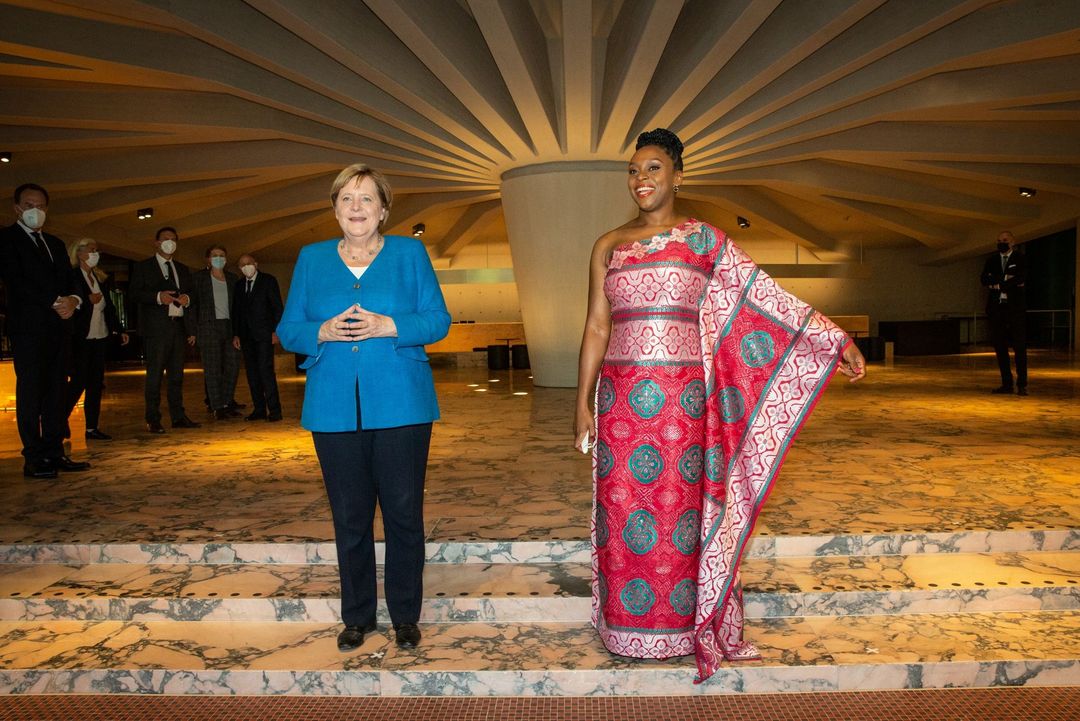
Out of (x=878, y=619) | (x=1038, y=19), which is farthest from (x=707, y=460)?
(x=1038, y=19)

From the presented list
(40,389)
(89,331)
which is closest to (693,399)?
(40,389)

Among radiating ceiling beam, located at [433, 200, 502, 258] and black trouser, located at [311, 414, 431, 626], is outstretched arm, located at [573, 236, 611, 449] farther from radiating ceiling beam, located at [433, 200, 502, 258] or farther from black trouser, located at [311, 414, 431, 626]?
radiating ceiling beam, located at [433, 200, 502, 258]

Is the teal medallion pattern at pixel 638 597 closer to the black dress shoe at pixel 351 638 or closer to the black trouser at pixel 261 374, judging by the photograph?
the black dress shoe at pixel 351 638

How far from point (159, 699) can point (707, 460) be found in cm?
198

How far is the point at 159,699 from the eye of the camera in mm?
2779

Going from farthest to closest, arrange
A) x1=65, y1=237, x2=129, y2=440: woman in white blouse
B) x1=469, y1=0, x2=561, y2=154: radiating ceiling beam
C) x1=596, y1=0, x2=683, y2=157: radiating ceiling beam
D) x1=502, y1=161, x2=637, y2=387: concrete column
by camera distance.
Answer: x1=502, y1=161, x2=637, y2=387: concrete column < x1=596, y1=0, x2=683, y2=157: radiating ceiling beam < x1=469, y1=0, x2=561, y2=154: radiating ceiling beam < x1=65, y1=237, x2=129, y2=440: woman in white blouse

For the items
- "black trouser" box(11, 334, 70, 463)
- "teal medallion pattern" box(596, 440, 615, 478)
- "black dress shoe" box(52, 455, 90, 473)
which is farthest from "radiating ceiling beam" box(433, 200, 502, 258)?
"teal medallion pattern" box(596, 440, 615, 478)

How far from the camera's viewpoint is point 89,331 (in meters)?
6.25

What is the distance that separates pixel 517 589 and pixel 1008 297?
755 cm

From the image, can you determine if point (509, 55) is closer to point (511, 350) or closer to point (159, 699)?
point (159, 699)

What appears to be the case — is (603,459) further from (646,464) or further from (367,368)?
(367,368)

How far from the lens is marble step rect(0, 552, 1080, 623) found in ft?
10.5

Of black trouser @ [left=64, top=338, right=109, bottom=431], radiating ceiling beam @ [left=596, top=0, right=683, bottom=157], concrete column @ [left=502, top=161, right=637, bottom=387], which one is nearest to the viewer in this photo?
black trouser @ [left=64, top=338, right=109, bottom=431]

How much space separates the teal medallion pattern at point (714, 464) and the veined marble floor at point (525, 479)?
1119mm
